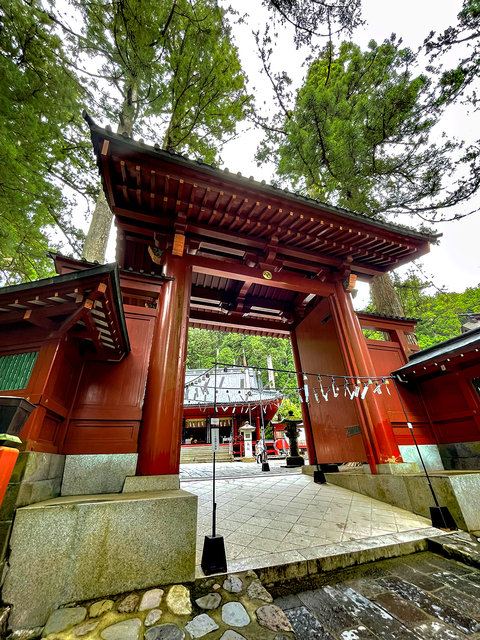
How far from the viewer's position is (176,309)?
455 cm

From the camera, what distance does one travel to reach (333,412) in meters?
6.52

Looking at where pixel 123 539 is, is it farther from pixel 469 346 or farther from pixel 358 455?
pixel 469 346

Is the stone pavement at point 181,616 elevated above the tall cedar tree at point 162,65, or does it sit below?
below

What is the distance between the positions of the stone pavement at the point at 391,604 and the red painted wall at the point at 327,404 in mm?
2821

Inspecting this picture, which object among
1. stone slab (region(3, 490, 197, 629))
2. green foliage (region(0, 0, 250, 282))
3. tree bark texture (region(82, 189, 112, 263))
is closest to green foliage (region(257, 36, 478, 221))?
green foliage (region(0, 0, 250, 282))

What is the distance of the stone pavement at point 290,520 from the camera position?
2969 millimetres

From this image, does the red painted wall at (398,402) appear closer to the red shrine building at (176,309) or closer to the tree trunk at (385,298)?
the red shrine building at (176,309)

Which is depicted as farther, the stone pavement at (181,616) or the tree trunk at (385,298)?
the tree trunk at (385,298)

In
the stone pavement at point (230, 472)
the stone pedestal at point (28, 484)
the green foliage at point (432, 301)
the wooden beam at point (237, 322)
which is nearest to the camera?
the stone pedestal at point (28, 484)

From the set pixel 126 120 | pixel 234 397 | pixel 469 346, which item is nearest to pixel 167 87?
pixel 126 120

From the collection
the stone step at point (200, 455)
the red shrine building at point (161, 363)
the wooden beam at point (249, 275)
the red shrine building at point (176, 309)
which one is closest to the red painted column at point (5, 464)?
the red shrine building at point (161, 363)

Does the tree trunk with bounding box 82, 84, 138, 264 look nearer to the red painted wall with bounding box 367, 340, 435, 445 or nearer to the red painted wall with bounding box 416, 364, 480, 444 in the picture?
the red painted wall with bounding box 367, 340, 435, 445

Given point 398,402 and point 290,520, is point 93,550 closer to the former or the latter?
point 290,520

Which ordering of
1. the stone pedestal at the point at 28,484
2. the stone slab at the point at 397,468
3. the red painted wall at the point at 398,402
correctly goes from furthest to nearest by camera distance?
the red painted wall at the point at 398,402 < the stone slab at the point at 397,468 < the stone pedestal at the point at 28,484
